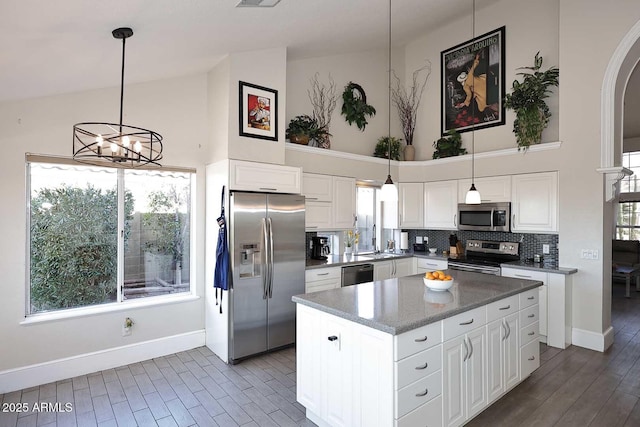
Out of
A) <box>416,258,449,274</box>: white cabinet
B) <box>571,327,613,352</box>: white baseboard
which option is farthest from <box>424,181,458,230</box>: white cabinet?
<box>571,327,613,352</box>: white baseboard

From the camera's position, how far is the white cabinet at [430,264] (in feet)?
17.5

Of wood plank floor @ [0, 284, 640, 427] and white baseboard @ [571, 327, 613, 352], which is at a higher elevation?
white baseboard @ [571, 327, 613, 352]

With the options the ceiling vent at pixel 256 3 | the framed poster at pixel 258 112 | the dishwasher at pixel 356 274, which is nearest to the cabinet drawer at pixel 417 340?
the dishwasher at pixel 356 274

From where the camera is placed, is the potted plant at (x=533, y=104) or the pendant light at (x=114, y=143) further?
the potted plant at (x=533, y=104)

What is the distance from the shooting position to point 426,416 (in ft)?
7.27

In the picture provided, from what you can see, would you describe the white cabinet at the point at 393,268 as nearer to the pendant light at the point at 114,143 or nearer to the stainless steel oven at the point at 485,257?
the stainless steel oven at the point at 485,257

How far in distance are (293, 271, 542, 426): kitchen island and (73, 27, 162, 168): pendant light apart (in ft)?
5.23

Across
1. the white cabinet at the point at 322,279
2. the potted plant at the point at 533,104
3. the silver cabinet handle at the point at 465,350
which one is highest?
the potted plant at the point at 533,104

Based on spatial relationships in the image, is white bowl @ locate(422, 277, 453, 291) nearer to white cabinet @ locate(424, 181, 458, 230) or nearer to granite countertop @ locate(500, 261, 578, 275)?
granite countertop @ locate(500, 261, 578, 275)

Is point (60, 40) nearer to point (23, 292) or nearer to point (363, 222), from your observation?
point (23, 292)

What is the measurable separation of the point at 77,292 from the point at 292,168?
2636 millimetres

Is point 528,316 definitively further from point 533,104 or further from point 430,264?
point 533,104

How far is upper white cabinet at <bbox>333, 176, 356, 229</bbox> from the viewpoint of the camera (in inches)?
201

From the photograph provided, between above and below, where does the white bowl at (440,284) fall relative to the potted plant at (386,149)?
below
